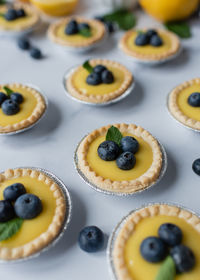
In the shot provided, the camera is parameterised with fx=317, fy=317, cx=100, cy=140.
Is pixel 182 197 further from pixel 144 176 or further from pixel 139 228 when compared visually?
pixel 139 228

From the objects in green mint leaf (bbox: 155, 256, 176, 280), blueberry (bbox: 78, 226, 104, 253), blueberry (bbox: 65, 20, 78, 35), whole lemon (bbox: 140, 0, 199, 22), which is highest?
blueberry (bbox: 65, 20, 78, 35)

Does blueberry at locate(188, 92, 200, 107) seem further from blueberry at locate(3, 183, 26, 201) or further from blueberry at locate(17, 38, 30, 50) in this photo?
blueberry at locate(17, 38, 30, 50)

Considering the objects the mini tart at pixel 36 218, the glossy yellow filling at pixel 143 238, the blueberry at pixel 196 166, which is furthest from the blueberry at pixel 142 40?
the glossy yellow filling at pixel 143 238

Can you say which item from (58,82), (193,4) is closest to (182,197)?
(58,82)

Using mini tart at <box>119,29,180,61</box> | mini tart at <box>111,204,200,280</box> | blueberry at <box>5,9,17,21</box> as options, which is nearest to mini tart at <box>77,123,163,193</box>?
mini tart at <box>111,204,200,280</box>

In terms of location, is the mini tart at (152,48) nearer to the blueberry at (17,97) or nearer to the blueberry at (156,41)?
the blueberry at (156,41)

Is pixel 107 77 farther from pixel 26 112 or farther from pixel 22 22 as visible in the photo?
pixel 22 22

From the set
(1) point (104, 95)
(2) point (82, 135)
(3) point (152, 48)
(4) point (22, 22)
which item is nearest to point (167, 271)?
(2) point (82, 135)
